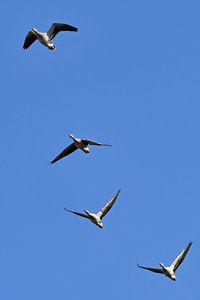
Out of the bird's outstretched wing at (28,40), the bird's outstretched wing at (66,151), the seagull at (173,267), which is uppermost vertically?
the bird's outstretched wing at (28,40)

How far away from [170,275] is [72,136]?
16056 millimetres

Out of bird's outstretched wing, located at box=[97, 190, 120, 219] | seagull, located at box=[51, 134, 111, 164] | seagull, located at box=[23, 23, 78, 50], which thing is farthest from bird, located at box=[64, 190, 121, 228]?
seagull, located at box=[23, 23, 78, 50]

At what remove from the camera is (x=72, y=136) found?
221 feet

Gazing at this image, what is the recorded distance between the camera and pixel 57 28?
6419 cm

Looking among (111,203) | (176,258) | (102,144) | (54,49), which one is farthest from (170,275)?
(54,49)

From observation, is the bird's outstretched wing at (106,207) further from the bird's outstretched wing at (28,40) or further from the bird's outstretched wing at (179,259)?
the bird's outstretched wing at (28,40)

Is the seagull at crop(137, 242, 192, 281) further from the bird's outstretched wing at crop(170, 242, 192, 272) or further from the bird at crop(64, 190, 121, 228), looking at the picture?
the bird at crop(64, 190, 121, 228)

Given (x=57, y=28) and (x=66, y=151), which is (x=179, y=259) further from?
(x=57, y=28)

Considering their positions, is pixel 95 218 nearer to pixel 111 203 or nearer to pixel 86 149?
pixel 111 203

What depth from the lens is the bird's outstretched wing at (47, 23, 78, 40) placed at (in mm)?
63719

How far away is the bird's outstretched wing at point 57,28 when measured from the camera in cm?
6372

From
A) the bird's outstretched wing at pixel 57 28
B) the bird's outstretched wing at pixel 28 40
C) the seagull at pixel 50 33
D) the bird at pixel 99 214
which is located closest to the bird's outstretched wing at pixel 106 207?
the bird at pixel 99 214

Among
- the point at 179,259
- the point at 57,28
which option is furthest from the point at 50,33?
the point at 179,259

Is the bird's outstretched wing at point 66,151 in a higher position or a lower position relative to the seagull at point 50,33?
lower
